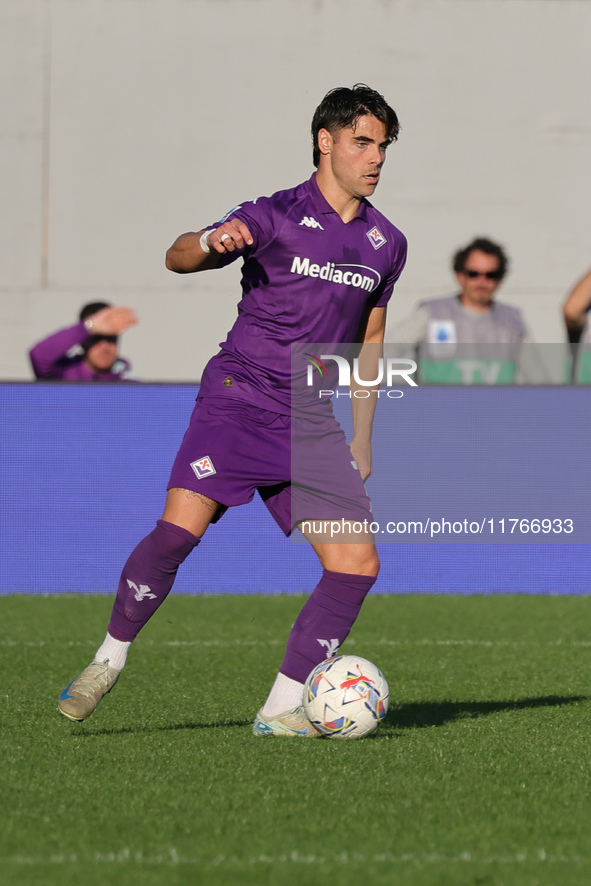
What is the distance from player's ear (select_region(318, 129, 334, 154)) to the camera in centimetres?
422

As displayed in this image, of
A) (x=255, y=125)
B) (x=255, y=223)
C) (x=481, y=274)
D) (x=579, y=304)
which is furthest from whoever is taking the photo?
(x=255, y=125)

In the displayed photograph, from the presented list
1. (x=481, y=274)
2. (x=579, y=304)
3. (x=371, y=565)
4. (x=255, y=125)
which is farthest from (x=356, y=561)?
(x=255, y=125)

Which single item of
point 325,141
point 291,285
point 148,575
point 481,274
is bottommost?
point 148,575

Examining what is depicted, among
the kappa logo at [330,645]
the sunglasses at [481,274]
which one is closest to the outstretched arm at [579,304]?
the kappa logo at [330,645]

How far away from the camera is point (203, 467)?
13.4 feet

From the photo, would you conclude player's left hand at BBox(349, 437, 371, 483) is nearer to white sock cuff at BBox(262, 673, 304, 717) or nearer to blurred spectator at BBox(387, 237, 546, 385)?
white sock cuff at BBox(262, 673, 304, 717)

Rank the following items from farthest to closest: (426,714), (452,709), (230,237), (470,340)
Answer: (470,340) → (452,709) → (426,714) → (230,237)

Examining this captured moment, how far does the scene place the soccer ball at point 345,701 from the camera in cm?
409

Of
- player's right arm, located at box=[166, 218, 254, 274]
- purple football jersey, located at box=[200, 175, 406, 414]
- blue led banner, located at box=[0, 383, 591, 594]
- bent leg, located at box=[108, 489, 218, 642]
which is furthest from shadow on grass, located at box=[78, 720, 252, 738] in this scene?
blue led banner, located at box=[0, 383, 591, 594]

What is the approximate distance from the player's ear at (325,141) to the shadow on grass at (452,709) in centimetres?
187

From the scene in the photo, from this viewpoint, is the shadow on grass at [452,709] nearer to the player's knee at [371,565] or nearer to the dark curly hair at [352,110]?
the player's knee at [371,565]

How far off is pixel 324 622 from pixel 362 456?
→ 0.56 metres

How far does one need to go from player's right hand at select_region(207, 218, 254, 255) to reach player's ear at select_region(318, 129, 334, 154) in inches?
20.3

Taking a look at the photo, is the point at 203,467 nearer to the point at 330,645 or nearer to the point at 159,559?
the point at 159,559
